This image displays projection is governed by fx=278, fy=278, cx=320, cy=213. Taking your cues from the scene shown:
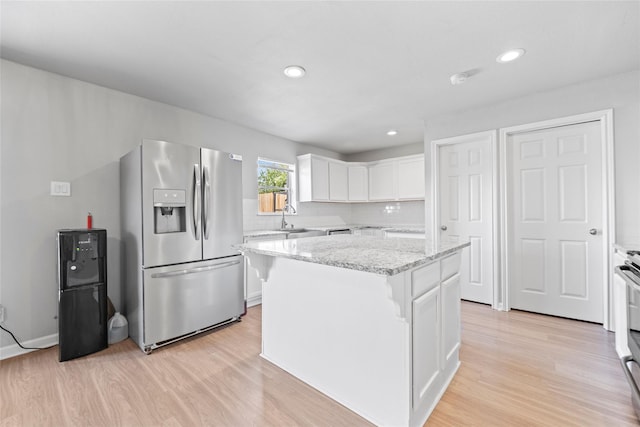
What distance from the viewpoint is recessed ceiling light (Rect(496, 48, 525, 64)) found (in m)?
2.22

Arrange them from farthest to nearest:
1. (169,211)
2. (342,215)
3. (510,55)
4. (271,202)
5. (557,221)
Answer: (342,215) < (271,202) < (557,221) < (169,211) < (510,55)

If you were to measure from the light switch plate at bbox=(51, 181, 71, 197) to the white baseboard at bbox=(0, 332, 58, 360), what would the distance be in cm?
125

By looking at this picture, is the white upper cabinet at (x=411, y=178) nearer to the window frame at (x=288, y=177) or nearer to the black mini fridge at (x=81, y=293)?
the window frame at (x=288, y=177)

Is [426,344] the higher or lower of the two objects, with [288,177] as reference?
lower

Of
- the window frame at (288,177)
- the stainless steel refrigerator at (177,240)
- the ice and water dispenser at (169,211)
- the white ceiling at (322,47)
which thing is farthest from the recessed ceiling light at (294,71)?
the window frame at (288,177)

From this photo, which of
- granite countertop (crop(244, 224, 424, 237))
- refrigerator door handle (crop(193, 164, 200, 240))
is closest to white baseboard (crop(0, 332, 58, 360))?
refrigerator door handle (crop(193, 164, 200, 240))

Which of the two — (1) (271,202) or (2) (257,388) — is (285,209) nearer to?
(1) (271,202)

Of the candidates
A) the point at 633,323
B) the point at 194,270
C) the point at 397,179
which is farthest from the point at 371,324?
the point at 397,179

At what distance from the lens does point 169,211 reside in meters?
2.58

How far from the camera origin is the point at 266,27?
1.90 meters

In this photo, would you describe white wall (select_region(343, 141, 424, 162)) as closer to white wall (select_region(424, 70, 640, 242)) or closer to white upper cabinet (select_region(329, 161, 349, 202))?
white upper cabinet (select_region(329, 161, 349, 202))

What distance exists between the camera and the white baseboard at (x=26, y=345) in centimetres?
223

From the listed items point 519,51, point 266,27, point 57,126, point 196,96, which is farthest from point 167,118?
point 519,51

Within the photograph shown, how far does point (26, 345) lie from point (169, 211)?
1560 millimetres
